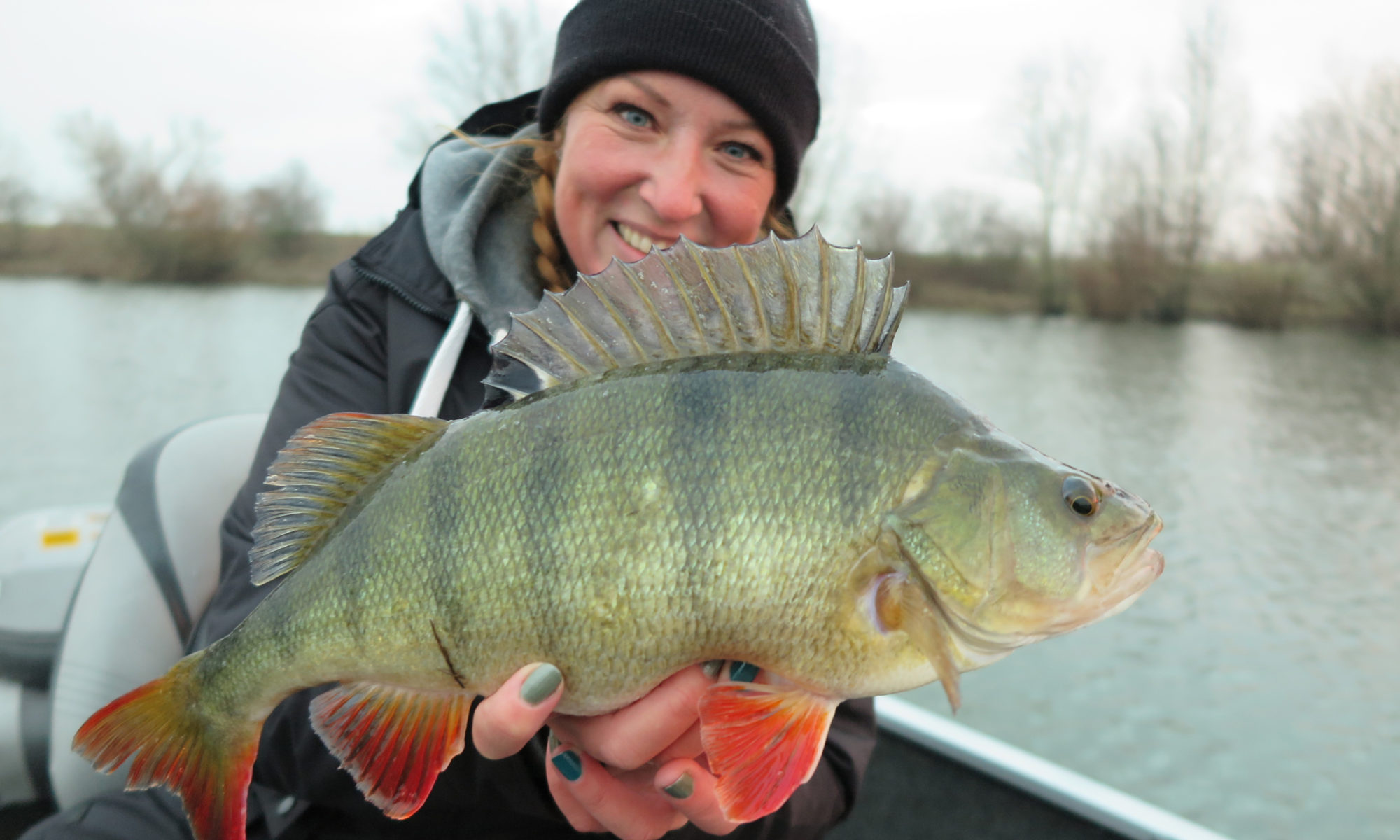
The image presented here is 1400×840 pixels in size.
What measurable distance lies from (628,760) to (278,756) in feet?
2.21

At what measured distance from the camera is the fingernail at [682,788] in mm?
1149

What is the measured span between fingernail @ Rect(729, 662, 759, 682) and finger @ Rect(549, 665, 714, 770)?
3cm

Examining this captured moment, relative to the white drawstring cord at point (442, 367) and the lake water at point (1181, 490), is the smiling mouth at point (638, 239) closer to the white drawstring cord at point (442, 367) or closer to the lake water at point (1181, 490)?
the white drawstring cord at point (442, 367)

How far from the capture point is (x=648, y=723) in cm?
110

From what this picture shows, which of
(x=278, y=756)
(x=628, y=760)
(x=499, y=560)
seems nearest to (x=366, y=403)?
(x=278, y=756)

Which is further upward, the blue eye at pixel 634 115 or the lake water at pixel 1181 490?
the blue eye at pixel 634 115

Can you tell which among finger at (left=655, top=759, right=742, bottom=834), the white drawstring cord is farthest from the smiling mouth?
finger at (left=655, top=759, right=742, bottom=834)

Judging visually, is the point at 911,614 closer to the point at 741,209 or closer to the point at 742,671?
the point at 742,671

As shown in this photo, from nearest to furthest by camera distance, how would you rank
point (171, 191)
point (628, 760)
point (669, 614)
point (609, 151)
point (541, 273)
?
point (669, 614) < point (628, 760) < point (609, 151) < point (541, 273) < point (171, 191)

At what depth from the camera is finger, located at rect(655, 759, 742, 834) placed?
1152 millimetres

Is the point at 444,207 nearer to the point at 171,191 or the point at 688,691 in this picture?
the point at 688,691

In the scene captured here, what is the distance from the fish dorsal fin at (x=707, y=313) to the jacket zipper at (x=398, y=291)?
636mm

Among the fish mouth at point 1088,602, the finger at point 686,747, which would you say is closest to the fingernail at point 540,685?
the finger at point 686,747

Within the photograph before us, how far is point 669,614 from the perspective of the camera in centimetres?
101
